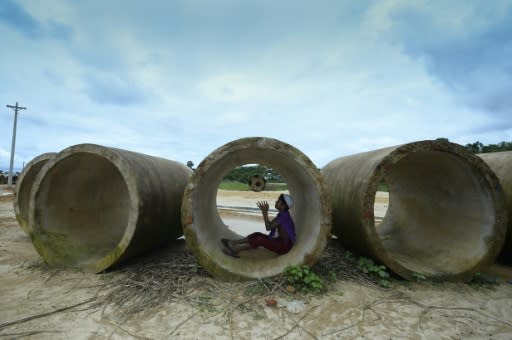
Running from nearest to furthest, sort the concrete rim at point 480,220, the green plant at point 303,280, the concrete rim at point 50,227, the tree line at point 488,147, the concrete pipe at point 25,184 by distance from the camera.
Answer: the green plant at point 303,280, the concrete rim at point 480,220, the concrete rim at point 50,227, the concrete pipe at point 25,184, the tree line at point 488,147

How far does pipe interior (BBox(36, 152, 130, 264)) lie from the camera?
4.24m

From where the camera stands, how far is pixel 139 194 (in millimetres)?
3740

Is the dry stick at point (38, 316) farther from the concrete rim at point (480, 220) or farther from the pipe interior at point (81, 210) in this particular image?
the concrete rim at point (480, 220)

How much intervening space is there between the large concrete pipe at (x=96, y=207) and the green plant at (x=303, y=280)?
2092 mm

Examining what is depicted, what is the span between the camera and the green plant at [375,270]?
3646mm

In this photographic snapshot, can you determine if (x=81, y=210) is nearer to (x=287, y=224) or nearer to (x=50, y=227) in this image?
(x=50, y=227)

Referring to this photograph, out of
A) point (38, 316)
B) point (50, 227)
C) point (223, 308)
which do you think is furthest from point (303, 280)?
point (50, 227)

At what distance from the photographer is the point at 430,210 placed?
496cm

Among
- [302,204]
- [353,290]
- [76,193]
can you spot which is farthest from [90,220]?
[353,290]

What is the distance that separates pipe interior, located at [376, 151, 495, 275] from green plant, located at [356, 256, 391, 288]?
0.26 metres

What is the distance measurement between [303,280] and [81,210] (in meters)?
4.13

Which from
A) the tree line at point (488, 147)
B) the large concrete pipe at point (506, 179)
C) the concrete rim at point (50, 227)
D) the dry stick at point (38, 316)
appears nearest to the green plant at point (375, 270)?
the large concrete pipe at point (506, 179)

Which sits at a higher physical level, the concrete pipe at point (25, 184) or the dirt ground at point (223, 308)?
the concrete pipe at point (25, 184)

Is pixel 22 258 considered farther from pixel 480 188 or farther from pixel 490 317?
pixel 480 188
